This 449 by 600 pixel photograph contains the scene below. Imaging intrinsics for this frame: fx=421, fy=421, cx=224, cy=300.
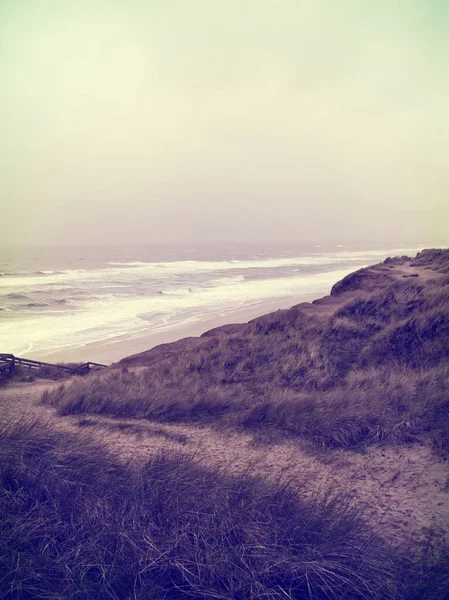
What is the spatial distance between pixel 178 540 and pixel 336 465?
259cm

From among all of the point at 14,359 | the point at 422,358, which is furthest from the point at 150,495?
the point at 14,359

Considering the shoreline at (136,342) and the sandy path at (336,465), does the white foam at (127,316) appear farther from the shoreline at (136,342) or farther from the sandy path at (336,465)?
the sandy path at (336,465)

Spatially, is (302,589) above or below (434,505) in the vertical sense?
above

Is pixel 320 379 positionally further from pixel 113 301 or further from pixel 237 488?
pixel 113 301

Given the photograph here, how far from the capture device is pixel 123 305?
3309 cm

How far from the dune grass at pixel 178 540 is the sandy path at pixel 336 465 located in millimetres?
485

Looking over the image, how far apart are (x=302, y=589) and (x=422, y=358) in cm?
697

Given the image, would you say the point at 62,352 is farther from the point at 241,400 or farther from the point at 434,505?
the point at 434,505

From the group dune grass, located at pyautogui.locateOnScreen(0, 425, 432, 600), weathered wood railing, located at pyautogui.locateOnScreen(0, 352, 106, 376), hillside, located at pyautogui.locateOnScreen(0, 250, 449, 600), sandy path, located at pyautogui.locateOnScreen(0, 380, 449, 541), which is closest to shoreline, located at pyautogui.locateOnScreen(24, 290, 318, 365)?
weathered wood railing, located at pyautogui.locateOnScreen(0, 352, 106, 376)

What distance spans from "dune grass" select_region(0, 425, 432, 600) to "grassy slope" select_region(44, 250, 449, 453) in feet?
7.43

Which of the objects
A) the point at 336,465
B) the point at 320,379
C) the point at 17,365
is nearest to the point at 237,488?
the point at 336,465

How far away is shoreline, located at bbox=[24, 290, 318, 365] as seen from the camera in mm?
18906

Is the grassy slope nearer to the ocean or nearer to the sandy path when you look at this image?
the sandy path

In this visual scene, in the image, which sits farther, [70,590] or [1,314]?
[1,314]
